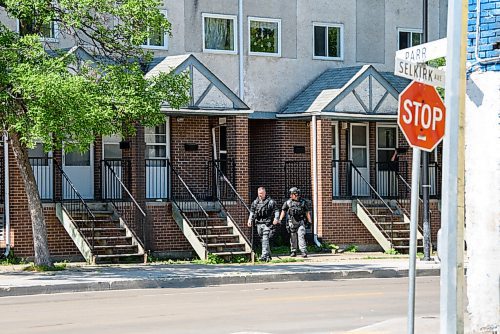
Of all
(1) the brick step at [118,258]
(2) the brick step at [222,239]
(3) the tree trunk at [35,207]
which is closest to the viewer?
(3) the tree trunk at [35,207]

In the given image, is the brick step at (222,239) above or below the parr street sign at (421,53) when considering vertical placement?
below

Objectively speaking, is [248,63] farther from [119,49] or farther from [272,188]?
[119,49]

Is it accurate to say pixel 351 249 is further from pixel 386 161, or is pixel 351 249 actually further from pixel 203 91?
pixel 203 91

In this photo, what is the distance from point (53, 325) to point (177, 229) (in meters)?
13.9

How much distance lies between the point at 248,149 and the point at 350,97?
3.41 m

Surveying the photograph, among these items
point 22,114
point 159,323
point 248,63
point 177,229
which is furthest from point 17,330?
point 248,63

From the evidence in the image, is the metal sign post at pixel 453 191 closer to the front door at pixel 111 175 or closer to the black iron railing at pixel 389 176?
the front door at pixel 111 175

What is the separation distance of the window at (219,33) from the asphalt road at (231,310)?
10292mm

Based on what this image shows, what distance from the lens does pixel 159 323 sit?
15.8 metres

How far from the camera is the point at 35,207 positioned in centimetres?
2464

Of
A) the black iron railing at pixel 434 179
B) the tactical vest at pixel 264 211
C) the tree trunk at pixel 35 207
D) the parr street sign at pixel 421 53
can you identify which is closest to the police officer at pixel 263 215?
the tactical vest at pixel 264 211

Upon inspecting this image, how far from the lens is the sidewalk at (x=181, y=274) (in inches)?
861

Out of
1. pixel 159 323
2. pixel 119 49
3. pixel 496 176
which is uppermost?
pixel 119 49

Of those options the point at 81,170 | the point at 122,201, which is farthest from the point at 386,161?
the point at 81,170
